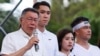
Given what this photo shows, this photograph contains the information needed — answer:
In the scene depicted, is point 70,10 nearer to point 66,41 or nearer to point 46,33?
point 66,41

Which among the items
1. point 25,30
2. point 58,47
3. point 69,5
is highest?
point 25,30

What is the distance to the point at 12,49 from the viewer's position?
186 inches

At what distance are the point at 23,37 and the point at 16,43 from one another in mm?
117

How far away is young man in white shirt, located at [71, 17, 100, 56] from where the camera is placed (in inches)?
231

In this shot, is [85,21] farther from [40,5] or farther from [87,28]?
[40,5]

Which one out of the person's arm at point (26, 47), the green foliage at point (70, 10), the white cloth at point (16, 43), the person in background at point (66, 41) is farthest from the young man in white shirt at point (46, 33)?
the green foliage at point (70, 10)

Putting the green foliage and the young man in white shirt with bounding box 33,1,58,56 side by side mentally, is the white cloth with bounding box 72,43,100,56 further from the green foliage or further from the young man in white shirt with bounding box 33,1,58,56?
the green foliage

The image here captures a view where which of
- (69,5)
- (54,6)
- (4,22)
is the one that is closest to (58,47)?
(4,22)

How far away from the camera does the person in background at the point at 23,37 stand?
15.4ft

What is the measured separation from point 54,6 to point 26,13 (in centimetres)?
2150

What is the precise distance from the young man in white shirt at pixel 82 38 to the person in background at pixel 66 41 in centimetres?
25

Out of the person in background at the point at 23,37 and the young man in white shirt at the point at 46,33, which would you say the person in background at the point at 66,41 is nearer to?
the young man in white shirt at the point at 46,33

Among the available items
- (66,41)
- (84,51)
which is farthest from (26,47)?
(84,51)

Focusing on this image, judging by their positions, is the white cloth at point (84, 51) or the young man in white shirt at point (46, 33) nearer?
the young man in white shirt at point (46, 33)
